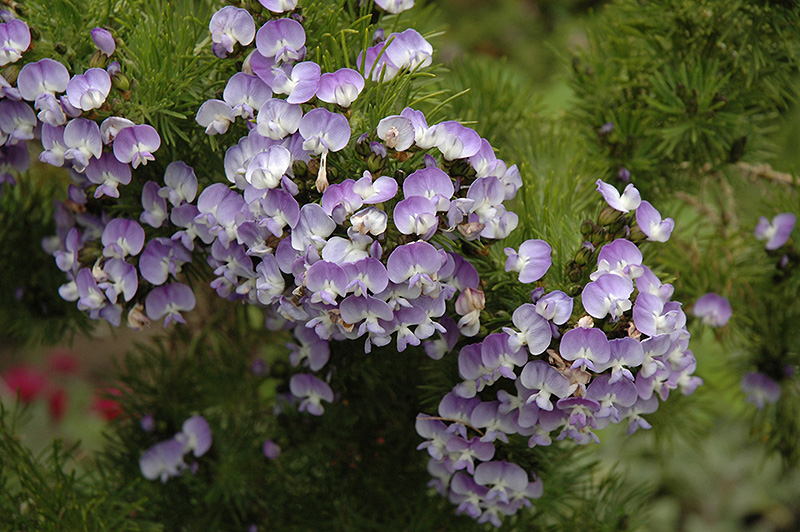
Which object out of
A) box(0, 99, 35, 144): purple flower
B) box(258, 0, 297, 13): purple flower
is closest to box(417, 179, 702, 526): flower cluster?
box(258, 0, 297, 13): purple flower

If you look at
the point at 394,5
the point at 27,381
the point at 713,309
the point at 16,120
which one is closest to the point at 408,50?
the point at 394,5


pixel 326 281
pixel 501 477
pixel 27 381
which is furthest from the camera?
pixel 27 381

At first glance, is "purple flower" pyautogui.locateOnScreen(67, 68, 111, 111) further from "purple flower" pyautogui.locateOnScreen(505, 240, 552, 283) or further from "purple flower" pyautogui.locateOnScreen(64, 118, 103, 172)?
"purple flower" pyautogui.locateOnScreen(505, 240, 552, 283)

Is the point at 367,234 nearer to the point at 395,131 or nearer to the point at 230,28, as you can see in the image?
the point at 395,131

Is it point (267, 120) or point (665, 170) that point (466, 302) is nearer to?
point (267, 120)

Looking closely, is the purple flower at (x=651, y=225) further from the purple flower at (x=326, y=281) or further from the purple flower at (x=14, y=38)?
the purple flower at (x=14, y=38)

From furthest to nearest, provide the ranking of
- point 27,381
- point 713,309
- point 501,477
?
point 27,381 → point 713,309 → point 501,477

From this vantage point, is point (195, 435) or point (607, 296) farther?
point (195, 435)

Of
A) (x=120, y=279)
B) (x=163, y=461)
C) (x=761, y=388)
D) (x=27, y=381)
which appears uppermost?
(x=120, y=279)

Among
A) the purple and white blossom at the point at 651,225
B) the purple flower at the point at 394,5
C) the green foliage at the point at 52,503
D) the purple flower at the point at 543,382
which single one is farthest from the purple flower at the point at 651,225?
the green foliage at the point at 52,503
